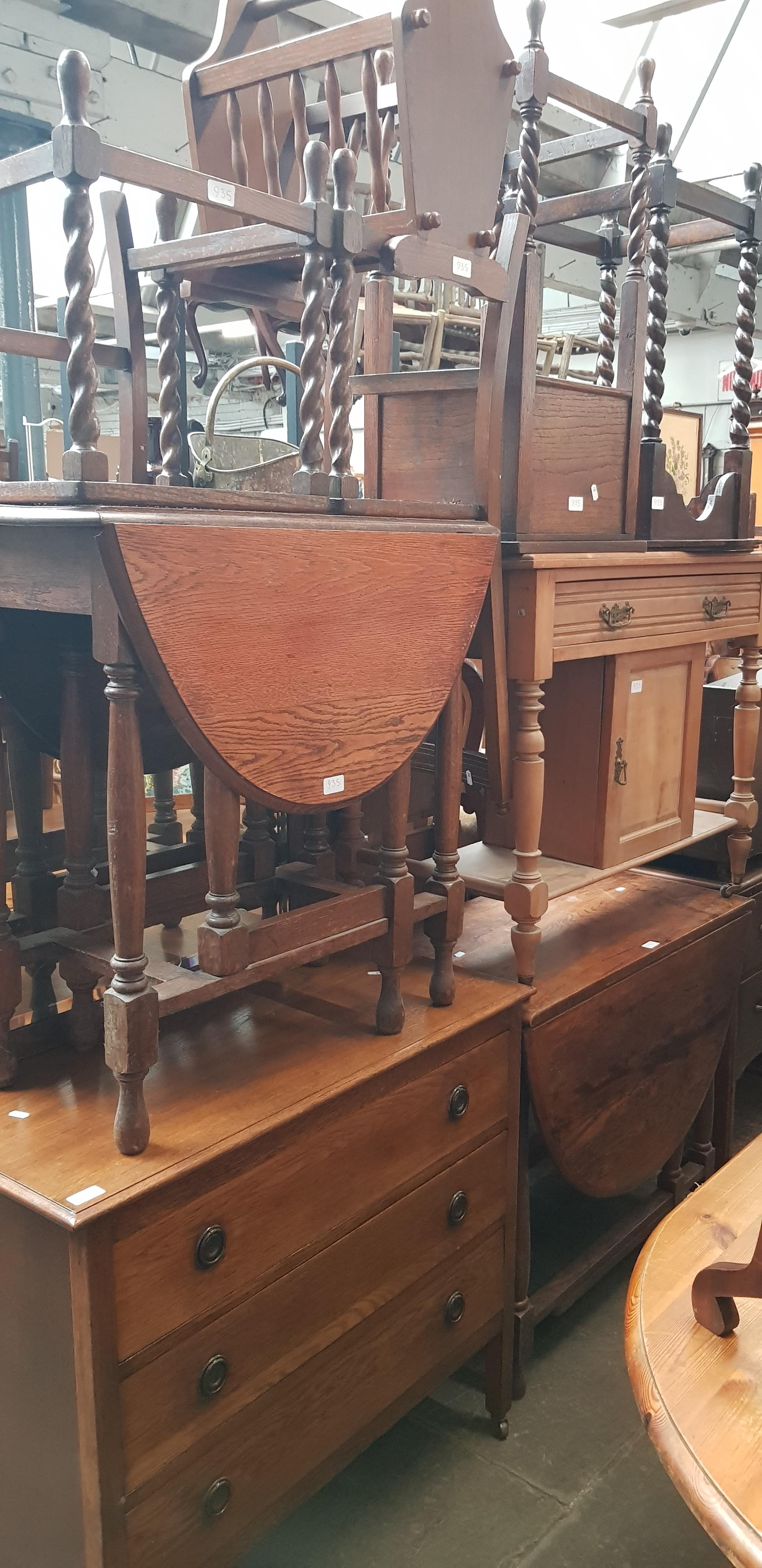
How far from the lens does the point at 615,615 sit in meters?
2.29

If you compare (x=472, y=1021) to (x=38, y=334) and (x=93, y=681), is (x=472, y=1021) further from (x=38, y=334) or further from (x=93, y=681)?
(x=38, y=334)

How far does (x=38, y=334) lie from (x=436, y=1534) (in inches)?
83.5

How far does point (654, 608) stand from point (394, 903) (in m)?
0.97

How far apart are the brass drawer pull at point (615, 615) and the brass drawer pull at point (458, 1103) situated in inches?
36.4

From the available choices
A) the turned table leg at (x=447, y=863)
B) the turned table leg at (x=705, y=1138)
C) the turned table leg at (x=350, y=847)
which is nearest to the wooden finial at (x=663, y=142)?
the turned table leg at (x=447, y=863)

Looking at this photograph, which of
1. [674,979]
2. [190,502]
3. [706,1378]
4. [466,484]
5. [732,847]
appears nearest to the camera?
[706,1378]

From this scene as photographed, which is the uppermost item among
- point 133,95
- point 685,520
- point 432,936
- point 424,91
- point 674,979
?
point 133,95

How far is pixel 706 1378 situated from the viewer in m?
1.03

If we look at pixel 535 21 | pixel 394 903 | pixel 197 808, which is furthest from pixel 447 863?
pixel 535 21

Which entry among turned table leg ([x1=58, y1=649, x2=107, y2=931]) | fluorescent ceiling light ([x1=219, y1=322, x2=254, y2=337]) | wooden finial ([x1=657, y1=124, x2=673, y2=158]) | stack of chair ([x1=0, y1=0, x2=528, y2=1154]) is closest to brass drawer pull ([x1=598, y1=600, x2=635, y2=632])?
stack of chair ([x1=0, y1=0, x2=528, y2=1154])

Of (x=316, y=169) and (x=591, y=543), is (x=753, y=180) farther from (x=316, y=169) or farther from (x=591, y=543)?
(x=316, y=169)

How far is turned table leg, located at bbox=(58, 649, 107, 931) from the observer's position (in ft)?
5.72

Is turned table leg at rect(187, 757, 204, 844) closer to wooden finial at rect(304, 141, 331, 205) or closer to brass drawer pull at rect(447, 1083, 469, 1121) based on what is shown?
brass drawer pull at rect(447, 1083, 469, 1121)

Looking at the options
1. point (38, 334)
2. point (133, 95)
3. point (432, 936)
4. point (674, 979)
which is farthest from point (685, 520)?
point (133, 95)
